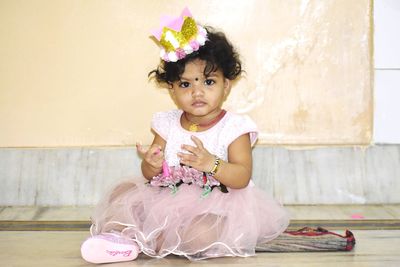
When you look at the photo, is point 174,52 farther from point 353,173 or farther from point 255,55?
point 353,173

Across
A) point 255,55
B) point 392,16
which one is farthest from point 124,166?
point 392,16

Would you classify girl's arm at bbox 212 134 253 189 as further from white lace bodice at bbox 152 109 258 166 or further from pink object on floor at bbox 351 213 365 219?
pink object on floor at bbox 351 213 365 219

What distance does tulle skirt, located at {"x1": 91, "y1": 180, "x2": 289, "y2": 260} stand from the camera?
160cm

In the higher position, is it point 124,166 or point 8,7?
point 8,7

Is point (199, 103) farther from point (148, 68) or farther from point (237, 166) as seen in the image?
point (148, 68)

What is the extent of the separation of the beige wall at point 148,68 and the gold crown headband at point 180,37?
462 millimetres

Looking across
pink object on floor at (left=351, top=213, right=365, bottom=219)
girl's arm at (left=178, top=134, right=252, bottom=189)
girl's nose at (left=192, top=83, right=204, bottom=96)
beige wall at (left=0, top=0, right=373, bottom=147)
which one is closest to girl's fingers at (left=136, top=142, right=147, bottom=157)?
girl's arm at (left=178, top=134, right=252, bottom=189)

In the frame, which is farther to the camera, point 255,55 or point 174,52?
point 255,55

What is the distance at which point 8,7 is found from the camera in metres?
2.25

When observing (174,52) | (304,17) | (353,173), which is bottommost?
(353,173)

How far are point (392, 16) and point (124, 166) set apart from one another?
1.06 m

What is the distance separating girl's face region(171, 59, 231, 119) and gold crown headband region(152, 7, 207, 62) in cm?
5

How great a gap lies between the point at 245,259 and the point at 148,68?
0.90 m

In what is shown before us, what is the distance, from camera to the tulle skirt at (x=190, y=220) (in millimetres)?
1596
